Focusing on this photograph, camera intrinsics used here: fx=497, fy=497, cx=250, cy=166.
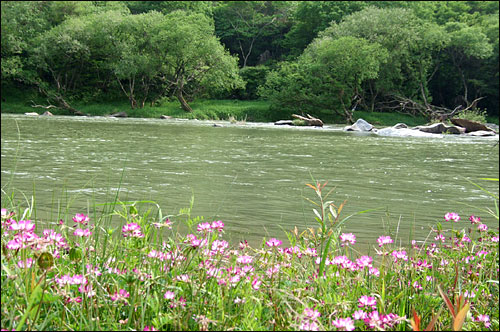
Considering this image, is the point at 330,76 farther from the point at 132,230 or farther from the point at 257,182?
the point at 132,230

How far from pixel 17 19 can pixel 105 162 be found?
3607cm

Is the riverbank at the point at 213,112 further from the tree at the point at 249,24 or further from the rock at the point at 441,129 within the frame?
the tree at the point at 249,24

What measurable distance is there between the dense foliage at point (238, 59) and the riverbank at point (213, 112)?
691 millimetres

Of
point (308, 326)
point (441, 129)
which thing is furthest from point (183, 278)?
point (441, 129)

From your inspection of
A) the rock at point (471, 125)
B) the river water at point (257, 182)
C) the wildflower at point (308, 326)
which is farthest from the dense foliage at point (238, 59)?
the wildflower at point (308, 326)

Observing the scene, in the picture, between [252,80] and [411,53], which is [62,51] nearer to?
[252,80]

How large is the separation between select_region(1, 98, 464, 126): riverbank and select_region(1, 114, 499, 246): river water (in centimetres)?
2480

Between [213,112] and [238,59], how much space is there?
5.49m

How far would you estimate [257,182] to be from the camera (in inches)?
287

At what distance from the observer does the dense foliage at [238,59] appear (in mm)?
36000

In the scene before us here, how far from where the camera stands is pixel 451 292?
229 cm

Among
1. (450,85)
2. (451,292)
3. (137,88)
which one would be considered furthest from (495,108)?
(451,292)

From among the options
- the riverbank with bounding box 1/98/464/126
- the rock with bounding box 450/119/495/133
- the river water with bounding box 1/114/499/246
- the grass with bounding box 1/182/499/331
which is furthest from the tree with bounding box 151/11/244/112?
the grass with bounding box 1/182/499/331

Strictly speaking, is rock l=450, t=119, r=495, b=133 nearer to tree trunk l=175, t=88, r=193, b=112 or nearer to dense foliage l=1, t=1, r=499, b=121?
dense foliage l=1, t=1, r=499, b=121
